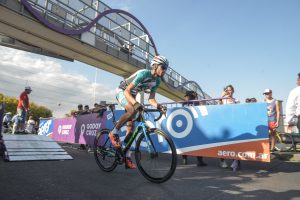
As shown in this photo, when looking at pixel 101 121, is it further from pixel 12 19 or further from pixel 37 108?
pixel 37 108

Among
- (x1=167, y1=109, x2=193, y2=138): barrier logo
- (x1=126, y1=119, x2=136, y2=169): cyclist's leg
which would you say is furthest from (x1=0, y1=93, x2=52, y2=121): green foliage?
(x1=126, y1=119, x2=136, y2=169): cyclist's leg

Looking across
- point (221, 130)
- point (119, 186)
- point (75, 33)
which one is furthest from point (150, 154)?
point (75, 33)

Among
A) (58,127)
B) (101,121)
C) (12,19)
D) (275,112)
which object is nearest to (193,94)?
(275,112)

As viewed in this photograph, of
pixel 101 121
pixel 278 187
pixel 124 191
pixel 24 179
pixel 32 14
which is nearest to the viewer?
pixel 124 191

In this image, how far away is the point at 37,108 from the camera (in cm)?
11069

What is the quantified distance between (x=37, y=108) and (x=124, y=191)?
118620 millimetres

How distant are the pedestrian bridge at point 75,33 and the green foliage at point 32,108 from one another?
83.4m

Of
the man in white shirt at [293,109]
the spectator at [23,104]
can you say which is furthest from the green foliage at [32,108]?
the man in white shirt at [293,109]

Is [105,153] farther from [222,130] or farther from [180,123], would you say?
[222,130]

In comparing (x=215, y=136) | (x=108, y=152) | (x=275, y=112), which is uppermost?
(x=275, y=112)

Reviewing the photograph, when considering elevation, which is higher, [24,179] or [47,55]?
[47,55]

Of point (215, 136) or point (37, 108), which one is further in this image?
point (37, 108)

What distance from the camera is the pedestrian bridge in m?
16.5

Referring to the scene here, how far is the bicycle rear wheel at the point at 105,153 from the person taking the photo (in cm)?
449
